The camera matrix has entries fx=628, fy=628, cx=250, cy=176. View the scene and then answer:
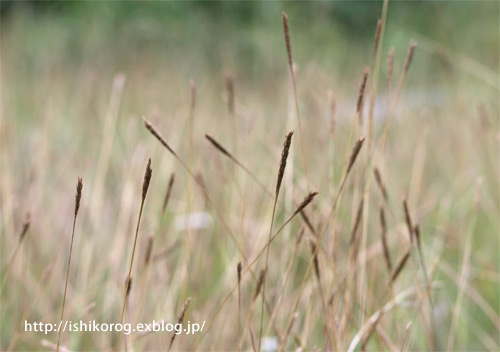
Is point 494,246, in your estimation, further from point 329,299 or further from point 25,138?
point 25,138

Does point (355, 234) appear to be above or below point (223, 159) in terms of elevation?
above

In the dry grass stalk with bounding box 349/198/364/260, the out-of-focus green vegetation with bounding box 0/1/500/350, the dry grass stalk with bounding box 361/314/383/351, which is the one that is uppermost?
the dry grass stalk with bounding box 349/198/364/260

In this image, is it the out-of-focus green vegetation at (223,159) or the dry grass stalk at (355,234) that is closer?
the dry grass stalk at (355,234)

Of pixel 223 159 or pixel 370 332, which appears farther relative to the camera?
pixel 223 159

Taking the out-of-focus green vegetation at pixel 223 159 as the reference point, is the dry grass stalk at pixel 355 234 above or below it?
above

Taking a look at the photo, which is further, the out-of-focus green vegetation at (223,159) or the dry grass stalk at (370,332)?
the out-of-focus green vegetation at (223,159)

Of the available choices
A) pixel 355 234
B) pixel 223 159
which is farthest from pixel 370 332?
pixel 223 159

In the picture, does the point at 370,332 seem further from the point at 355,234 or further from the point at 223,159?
the point at 223,159

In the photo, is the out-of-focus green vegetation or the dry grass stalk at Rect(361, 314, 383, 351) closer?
the dry grass stalk at Rect(361, 314, 383, 351)

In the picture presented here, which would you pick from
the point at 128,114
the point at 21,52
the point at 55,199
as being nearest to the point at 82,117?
the point at 128,114

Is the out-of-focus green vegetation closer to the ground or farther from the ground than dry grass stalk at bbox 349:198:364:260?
closer to the ground

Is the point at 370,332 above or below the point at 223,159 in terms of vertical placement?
above

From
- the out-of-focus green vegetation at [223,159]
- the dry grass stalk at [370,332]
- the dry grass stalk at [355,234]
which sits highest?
the dry grass stalk at [355,234]

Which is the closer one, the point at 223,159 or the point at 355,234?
the point at 355,234
